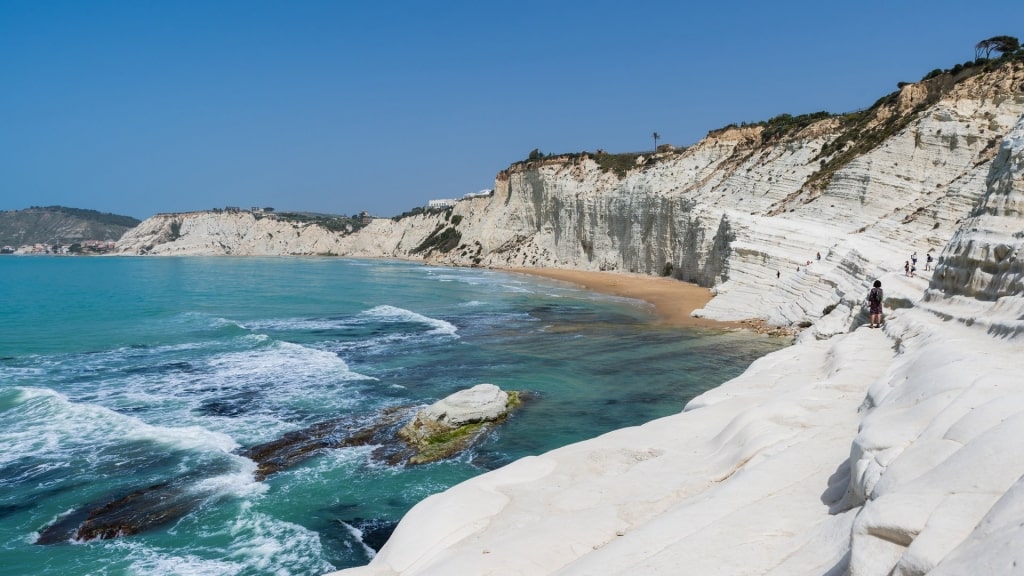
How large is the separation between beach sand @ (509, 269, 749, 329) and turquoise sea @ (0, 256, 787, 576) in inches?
76.5

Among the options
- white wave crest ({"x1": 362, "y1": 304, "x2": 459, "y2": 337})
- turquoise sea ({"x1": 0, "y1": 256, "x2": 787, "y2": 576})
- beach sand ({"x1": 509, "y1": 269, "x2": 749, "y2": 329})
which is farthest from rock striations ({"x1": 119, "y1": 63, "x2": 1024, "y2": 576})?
white wave crest ({"x1": 362, "y1": 304, "x2": 459, "y2": 337})

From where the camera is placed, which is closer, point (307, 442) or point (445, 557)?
point (445, 557)

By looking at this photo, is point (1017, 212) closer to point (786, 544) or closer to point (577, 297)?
point (786, 544)

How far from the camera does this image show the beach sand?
3096cm

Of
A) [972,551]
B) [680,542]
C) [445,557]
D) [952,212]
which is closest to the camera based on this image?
[972,551]

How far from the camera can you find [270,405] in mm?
17156

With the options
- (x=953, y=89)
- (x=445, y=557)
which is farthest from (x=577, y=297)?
(x=445, y=557)

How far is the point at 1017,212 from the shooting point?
11.7 metres

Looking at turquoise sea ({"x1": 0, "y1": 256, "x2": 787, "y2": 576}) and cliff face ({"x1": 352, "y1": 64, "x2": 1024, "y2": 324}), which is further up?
cliff face ({"x1": 352, "y1": 64, "x2": 1024, "y2": 324})

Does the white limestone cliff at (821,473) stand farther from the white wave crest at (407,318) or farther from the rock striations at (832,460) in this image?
the white wave crest at (407,318)

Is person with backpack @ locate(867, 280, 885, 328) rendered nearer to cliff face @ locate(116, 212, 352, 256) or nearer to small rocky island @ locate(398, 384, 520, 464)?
small rocky island @ locate(398, 384, 520, 464)

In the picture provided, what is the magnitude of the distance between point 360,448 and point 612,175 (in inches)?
2514

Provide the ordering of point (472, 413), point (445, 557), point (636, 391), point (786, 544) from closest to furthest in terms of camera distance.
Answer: point (786, 544) → point (445, 557) → point (472, 413) → point (636, 391)

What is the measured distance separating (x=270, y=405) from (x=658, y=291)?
33.6 meters
